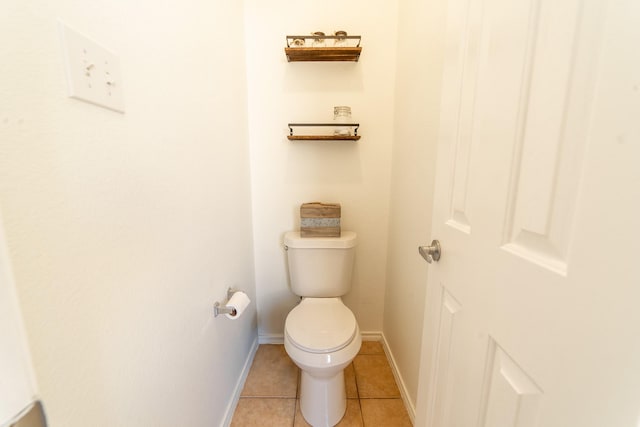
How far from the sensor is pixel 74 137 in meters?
0.42

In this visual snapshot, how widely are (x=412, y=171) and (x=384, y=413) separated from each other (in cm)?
119

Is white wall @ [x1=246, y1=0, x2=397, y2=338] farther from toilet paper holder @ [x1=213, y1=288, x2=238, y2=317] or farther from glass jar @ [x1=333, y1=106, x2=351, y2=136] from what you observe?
toilet paper holder @ [x1=213, y1=288, x2=238, y2=317]

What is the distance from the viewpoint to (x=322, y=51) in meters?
1.30

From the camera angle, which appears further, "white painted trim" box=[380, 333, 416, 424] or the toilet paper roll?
"white painted trim" box=[380, 333, 416, 424]

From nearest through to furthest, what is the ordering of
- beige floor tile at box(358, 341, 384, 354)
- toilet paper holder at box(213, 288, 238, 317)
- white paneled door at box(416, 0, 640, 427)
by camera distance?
white paneled door at box(416, 0, 640, 427), toilet paper holder at box(213, 288, 238, 317), beige floor tile at box(358, 341, 384, 354)

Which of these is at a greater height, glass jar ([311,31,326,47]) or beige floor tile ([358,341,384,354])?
glass jar ([311,31,326,47])

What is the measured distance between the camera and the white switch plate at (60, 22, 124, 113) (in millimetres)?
406

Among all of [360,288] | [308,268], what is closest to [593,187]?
[308,268]

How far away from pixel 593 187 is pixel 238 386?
1.54 m

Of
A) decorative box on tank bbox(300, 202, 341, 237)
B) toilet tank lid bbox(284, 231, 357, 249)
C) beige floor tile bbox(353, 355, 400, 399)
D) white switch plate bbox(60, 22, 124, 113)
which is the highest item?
white switch plate bbox(60, 22, 124, 113)

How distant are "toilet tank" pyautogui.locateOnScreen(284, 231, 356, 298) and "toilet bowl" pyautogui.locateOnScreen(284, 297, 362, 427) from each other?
189 millimetres

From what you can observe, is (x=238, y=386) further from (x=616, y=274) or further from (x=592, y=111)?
(x=592, y=111)

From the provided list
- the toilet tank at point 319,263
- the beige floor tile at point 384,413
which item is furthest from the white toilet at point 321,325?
the beige floor tile at point 384,413

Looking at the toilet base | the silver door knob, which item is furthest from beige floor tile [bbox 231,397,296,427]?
the silver door knob
